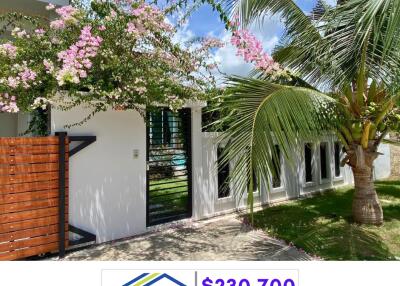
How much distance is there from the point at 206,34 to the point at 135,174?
14.0 feet

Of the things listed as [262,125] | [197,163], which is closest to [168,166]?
[197,163]

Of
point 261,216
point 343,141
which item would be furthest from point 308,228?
point 343,141

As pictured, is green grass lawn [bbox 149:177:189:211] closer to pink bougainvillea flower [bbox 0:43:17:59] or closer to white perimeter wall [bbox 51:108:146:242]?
white perimeter wall [bbox 51:108:146:242]

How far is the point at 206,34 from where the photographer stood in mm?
9680

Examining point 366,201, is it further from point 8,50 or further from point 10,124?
point 10,124

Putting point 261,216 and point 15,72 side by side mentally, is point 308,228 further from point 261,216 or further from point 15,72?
point 15,72

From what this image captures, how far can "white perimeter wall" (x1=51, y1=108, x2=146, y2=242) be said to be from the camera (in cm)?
777

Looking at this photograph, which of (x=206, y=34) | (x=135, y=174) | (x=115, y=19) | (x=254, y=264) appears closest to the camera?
(x=254, y=264)

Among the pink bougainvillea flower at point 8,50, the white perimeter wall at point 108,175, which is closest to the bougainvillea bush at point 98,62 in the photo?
the pink bougainvillea flower at point 8,50

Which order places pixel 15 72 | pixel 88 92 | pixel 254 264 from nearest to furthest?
1. pixel 254 264
2. pixel 15 72
3. pixel 88 92

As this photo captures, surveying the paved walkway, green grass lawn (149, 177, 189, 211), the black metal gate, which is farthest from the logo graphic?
green grass lawn (149, 177, 189, 211)

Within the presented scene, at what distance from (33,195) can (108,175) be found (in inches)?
68.5

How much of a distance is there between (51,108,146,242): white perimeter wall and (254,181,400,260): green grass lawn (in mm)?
3518

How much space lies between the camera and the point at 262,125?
5605mm
